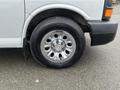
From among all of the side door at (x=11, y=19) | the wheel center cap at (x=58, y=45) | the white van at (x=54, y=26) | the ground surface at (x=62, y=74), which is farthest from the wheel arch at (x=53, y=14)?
the ground surface at (x=62, y=74)

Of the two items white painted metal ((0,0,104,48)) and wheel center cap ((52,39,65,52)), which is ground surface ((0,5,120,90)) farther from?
white painted metal ((0,0,104,48))

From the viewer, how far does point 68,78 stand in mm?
3877

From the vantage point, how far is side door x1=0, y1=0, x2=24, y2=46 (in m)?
3.80

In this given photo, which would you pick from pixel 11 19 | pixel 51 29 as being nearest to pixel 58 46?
pixel 51 29

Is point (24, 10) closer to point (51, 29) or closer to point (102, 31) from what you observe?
point (51, 29)

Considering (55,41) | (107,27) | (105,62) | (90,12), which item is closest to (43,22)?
(55,41)

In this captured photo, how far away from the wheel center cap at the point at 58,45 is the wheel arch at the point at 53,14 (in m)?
0.44

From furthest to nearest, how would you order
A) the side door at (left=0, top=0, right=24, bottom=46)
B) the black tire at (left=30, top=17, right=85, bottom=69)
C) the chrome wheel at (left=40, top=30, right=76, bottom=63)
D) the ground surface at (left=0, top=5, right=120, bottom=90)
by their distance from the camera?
the chrome wheel at (left=40, top=30, right=76, bottom=63), the black tire at (left=30, top=17, right=85, bottom=69), the side door at (left=0, top=0, right=24, bottom=46), the ground surface at (left=0, top=5, right=120, bottom=90)

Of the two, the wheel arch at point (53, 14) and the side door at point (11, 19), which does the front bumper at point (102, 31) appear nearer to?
the wheel arch at point (53, 14)

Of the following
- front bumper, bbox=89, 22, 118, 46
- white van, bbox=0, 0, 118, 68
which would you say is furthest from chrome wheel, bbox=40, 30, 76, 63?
front bumper, bbox=89, 22, 118, 46

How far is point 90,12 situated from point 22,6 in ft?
3.64

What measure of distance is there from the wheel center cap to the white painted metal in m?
0.54

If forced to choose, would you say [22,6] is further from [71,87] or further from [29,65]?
[71,87]

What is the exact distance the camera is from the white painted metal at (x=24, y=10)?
3.82 m
